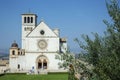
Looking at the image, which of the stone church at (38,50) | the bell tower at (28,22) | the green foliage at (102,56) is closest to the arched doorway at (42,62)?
the stone church at (38,50)

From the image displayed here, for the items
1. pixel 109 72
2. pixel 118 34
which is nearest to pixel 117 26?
pixel 118 34

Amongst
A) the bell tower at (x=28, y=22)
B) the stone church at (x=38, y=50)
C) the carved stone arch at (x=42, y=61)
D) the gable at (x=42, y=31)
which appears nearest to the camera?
the stone church at (x=38, y=50)

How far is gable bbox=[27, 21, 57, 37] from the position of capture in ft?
222

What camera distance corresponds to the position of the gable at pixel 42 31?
67.8 m

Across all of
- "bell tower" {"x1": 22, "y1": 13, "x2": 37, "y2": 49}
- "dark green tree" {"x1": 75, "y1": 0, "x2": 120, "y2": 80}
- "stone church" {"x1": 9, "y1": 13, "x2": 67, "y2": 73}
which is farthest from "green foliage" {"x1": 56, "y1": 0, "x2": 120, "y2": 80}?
"bell tower" {"x1": 22, "y1": 13, "x2": 37, "y2": 49}

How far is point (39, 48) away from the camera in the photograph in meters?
68.5

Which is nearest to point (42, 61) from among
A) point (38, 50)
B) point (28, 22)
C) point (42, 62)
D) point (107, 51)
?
point (42, 62)

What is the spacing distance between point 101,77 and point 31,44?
59315 mm

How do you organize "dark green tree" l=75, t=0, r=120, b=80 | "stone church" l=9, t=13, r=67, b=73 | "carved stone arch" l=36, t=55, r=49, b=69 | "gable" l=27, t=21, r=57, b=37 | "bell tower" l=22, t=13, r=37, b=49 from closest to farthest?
"dark green tree" l=75, t=0, r=120, b=80 → "stone church" l=9, t=13, r=67, b=73 → "carved stone arch" l=36, t=55, r=49, b=69 → "gable" l=27, t=21, r=57, b=37 → "bell tower" l=22, t=13, r=37, b=49

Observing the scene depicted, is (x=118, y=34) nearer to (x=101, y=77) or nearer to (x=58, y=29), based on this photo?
(x=101, y=77)

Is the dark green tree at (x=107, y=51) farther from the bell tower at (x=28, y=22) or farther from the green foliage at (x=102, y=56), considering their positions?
the bell tower at (x=28, y=22)

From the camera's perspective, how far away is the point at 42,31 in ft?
223

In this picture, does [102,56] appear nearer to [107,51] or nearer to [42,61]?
[107,51]

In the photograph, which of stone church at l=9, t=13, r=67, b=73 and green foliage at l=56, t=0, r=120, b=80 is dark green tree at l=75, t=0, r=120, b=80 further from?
stone church at l=9, t=13, r=67, b=73
